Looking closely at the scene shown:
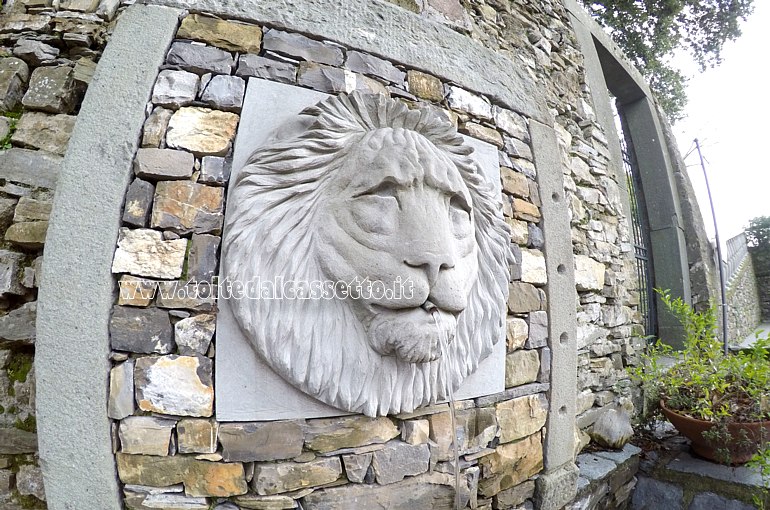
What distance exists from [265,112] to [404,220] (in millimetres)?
666

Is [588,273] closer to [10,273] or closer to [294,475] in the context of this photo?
[294,475]

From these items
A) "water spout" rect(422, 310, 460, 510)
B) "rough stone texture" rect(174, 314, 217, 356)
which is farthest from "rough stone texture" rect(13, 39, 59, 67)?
"water spout" rect(422, 310, 460, 510)

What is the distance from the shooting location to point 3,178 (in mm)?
1581

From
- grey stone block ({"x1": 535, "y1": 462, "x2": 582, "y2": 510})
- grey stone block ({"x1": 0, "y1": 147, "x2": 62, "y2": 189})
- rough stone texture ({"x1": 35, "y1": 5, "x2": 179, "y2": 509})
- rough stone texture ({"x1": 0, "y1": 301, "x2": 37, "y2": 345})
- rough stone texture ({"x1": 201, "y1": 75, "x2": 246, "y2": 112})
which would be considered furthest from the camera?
grey stone block ({"x1": 535, "y1": 462, "x2": 582, "y2": 510})

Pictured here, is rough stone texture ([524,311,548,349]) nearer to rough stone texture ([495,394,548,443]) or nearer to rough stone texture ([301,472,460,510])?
rough stone texture ([495,394,548,443])

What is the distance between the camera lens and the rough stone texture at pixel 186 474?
1.17m

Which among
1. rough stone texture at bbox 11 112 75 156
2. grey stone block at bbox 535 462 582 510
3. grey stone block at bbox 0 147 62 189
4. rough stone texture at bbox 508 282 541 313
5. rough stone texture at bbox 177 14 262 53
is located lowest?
grey stone block at bbox 535 462 582 510

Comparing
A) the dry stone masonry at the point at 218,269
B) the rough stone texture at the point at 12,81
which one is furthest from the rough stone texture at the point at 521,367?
the rough stone texture at the point at 12,81

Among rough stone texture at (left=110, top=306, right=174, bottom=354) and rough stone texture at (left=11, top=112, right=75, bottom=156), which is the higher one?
rough stone texture at (left=11, top=112, right=75, bottom=156)

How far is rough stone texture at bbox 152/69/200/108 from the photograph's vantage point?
133cm

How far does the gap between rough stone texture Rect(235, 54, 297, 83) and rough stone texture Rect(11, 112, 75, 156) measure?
860 millimetres

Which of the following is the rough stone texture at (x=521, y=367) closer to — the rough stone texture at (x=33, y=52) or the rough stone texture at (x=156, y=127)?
Answer: the rough stone texture at (x=156, y=127)

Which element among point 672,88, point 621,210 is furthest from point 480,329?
point 672,88

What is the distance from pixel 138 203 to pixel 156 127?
274 mm
